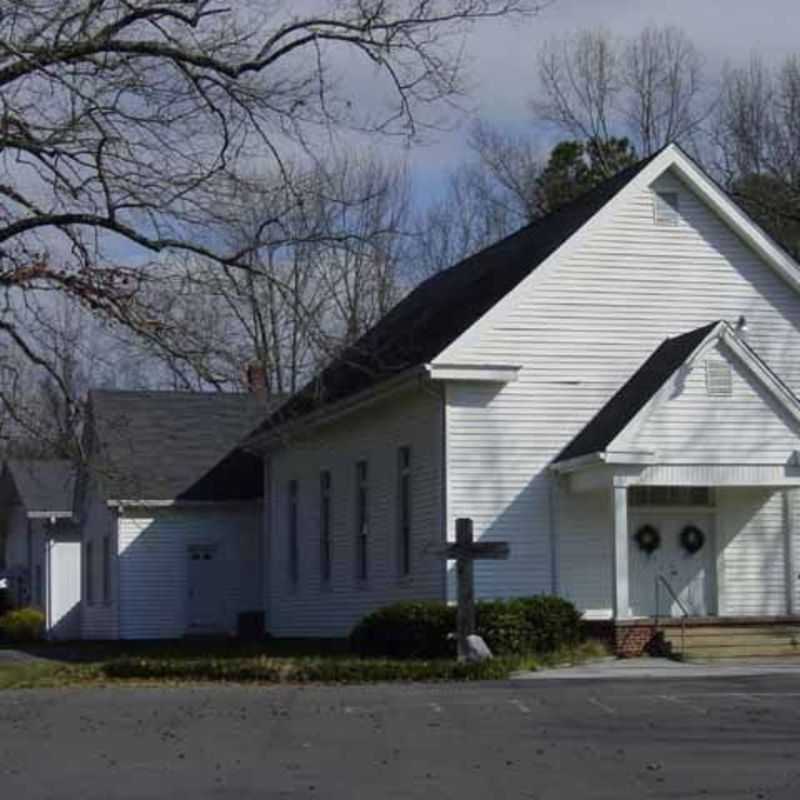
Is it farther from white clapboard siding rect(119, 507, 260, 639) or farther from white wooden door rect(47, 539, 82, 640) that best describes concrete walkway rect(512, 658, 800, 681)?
white wooden door rect(47, 539, 82, 640)

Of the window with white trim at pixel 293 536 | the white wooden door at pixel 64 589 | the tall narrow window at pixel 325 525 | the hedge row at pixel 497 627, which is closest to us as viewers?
the hedge row at pixel 497 627

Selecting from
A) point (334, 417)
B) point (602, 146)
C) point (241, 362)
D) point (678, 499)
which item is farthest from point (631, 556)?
point (602, 146)

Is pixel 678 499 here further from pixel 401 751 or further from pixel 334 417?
pixel 401 751

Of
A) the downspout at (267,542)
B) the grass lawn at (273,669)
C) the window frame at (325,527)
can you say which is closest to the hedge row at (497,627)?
the grass lawn at (273,669)

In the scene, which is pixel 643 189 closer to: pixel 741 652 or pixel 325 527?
pixel 741 652

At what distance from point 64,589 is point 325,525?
46.5ft

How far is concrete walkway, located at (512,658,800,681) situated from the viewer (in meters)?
24.7

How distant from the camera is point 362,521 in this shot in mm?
35469

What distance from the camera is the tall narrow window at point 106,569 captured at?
44219 millimetres

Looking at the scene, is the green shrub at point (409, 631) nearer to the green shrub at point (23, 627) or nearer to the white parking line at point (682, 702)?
the white parking line at point (682, 702)

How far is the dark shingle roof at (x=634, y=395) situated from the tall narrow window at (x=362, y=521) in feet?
19.1

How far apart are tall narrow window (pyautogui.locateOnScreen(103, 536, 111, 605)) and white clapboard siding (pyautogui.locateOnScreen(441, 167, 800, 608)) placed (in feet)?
53.6

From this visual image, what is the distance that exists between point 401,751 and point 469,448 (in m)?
15.3

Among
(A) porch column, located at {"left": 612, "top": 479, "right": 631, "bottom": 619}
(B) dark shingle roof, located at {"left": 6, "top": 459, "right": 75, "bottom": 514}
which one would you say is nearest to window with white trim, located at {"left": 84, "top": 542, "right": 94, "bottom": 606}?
(B) dark shingle roof, located at {"left": 6, "top": 459, "right": 75, "bottom": 514}
